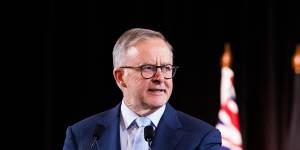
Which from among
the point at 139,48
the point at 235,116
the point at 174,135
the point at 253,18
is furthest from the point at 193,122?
the point at 253,18

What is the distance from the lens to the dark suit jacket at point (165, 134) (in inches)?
83.4

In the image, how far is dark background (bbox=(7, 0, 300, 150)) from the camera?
5.57m

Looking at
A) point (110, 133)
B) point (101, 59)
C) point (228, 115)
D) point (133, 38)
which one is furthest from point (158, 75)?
point (101, 59)

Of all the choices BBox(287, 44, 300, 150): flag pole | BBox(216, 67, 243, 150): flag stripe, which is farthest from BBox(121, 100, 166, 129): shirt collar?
BBox(287, 44, 300, 150): flag pole

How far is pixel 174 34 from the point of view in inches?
223

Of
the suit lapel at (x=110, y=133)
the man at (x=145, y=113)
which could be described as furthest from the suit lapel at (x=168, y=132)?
the suit lapel at (x=110, y=133)

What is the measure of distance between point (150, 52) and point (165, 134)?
36cm

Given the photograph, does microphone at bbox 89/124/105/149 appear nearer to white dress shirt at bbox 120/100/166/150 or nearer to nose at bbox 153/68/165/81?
white dress shirt at bbox 120/100/166/150

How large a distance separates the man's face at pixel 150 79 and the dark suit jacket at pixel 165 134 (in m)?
0.12

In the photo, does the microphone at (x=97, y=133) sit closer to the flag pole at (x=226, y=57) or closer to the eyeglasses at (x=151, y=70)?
the eyeglasses at (x=151, y=70)

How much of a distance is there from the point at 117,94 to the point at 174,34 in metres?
0.92

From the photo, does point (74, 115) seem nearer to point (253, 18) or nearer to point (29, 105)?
point (29, 105)

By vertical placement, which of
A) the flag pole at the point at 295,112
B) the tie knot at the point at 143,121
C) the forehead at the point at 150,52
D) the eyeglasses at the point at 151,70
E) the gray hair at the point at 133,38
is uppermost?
the gray hair at the point at 133,38

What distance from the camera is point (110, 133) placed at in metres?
2.29
